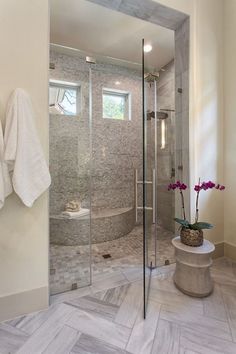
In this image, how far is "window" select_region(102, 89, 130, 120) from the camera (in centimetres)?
360

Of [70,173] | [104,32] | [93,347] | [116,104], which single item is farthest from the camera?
[116,104]

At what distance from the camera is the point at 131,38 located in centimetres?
278

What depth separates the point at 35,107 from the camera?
4.96 ft

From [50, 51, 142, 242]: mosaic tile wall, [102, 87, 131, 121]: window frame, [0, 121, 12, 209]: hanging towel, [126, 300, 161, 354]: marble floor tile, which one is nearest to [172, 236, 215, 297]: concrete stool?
[126, 300, 161, 354]: marble floor tile

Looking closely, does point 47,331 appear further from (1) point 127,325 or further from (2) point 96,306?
(1) point 127,325

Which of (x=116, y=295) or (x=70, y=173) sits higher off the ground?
(x=70, y=173)

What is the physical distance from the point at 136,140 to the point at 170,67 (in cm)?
127

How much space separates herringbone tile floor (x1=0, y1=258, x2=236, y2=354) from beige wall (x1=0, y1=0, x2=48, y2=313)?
24 cm

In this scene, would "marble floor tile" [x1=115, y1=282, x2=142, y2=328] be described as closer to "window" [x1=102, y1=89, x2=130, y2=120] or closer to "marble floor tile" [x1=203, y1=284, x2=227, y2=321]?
"marble floor tile" [x1=203, y1=284, x2=227, y2=321]

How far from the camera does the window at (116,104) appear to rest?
360 cm

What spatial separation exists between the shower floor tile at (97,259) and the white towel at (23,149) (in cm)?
89

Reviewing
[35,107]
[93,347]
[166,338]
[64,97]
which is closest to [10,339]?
[93,347]

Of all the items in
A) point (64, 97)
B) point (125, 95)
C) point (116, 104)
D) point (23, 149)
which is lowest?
point (23, 149)

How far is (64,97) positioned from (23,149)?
62.7 inches
